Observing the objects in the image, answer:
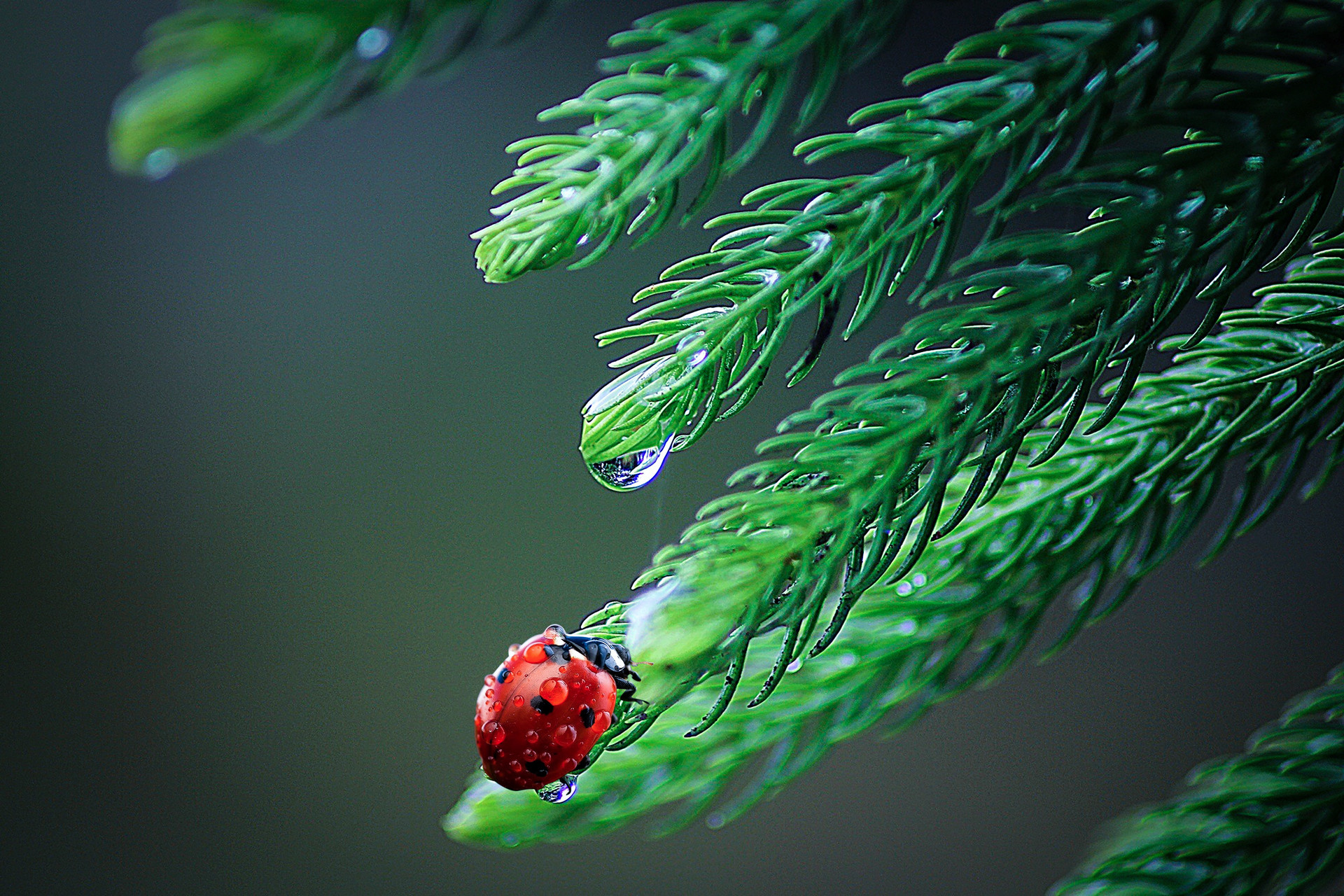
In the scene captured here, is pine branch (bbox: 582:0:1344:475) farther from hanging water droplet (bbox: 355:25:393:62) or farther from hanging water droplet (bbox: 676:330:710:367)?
hanging water droplet (bbox: 355:25:393:62)

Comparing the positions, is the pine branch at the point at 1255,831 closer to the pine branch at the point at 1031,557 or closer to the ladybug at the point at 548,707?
the pine branch at the point at 1031,557

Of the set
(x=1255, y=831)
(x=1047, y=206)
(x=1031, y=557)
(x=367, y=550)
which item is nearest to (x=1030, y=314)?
(x=1047, y=206)

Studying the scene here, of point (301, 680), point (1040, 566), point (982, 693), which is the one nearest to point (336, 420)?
point (301, 680)

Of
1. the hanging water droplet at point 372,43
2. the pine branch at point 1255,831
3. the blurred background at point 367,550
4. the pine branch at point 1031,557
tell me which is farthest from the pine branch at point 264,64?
the blurred background at point 367,550

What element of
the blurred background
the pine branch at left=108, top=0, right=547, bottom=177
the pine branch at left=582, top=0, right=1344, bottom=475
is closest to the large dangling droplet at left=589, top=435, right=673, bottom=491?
the pine branch at left=582, top=0, right=1344, bottom=475

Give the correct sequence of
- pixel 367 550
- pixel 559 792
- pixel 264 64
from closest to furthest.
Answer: pixel 264 64 → pixel 559 792 → pixel 367 550

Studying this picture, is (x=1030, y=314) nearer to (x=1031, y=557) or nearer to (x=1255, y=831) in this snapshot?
(x=1031, y=557)
